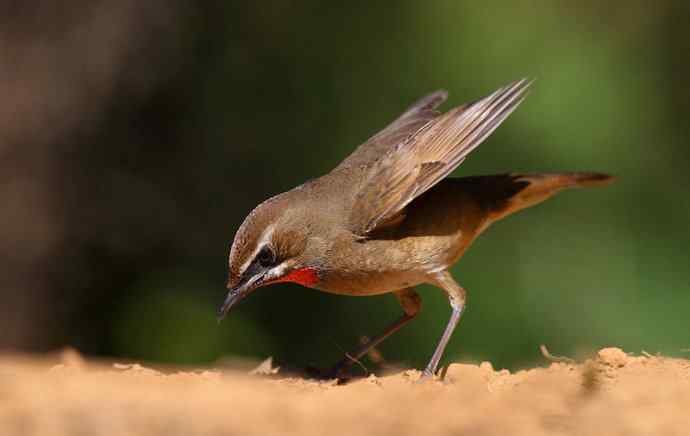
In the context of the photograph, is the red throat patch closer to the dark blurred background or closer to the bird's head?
the bird's head

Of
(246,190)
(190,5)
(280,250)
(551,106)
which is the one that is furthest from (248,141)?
(280,250)

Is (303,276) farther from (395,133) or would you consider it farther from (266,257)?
(395,133)

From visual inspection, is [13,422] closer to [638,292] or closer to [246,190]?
[638,292]

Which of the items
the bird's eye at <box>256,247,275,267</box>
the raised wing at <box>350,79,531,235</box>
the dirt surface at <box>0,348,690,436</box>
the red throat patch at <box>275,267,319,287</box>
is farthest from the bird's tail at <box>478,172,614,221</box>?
the dirt surface at <box>0,348,690,436</box>

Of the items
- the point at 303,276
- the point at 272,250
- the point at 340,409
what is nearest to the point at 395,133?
the point at 303,276

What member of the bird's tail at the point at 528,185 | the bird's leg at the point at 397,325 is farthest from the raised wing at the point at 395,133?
the bird's leg at the point at 397,325

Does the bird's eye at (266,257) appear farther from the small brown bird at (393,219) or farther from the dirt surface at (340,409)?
the dirt surface at (340,409)

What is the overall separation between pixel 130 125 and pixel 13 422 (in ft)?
30.6

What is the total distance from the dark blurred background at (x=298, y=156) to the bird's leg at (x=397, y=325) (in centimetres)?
238

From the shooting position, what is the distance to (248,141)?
41.1ft

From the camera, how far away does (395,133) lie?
8.07 meters

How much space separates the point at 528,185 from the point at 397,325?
1.24m

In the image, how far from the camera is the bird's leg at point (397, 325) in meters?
6.89

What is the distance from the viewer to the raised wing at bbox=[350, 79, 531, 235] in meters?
6.69
